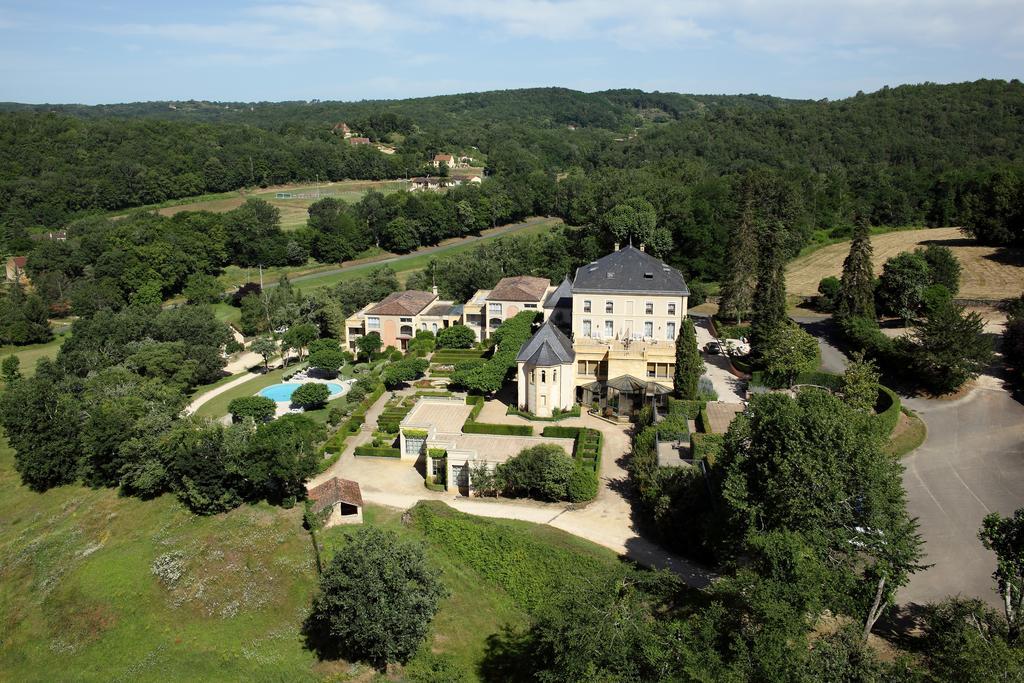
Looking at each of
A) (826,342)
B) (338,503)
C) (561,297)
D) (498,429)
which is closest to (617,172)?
(561,297)

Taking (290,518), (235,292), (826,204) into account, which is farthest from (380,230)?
(290,518)

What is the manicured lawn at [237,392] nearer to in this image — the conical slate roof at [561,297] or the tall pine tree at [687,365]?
the conical slate roof at [561,297]

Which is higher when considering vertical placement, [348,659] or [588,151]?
[588,151]

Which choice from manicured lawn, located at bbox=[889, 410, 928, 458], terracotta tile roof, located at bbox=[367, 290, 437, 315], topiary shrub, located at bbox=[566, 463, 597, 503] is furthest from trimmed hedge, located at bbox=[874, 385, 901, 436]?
terracotta tile roof, located at bbox=[367, 290, 437, 315]

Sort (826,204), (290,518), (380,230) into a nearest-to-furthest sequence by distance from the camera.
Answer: (290,518) → (826,204) → (380,230)

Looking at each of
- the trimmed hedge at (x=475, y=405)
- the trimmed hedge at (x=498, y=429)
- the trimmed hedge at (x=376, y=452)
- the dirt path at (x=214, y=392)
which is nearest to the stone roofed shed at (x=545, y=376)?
the trimmed hedge at (x=475, y=405)

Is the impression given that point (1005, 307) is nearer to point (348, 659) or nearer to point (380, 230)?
point (348, 659)
